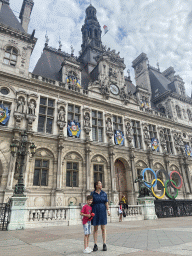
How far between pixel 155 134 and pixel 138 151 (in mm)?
5249

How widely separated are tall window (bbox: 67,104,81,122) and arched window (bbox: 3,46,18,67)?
7.32 meters

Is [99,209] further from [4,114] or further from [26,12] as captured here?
[26,12]

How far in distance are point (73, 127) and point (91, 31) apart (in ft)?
87.3

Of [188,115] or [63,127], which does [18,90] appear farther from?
[188,115]

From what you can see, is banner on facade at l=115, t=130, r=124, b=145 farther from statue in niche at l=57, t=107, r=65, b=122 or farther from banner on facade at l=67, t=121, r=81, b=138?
statue in niche at l=57, t=107, r=65, b=122

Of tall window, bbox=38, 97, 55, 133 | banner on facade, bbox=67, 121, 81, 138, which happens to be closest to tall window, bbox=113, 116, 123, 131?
banner on facade, bbox=67, 121, 81, 138

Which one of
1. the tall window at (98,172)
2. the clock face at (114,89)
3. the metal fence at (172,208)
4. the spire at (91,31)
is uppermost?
the spire at (91,31)

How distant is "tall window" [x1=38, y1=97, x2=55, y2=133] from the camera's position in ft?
60.4

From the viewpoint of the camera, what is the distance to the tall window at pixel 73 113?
20406 mm

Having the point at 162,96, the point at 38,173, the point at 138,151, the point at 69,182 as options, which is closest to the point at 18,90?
A: the point at 38,173

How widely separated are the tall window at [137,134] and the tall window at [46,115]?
1129 cm

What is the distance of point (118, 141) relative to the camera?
22.1 m

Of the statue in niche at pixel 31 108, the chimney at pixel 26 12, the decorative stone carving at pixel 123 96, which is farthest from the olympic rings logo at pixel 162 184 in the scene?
the chimney at pixel 26 12

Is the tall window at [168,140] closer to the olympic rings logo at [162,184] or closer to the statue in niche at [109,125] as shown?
the olympic rings logo at [162,184]
